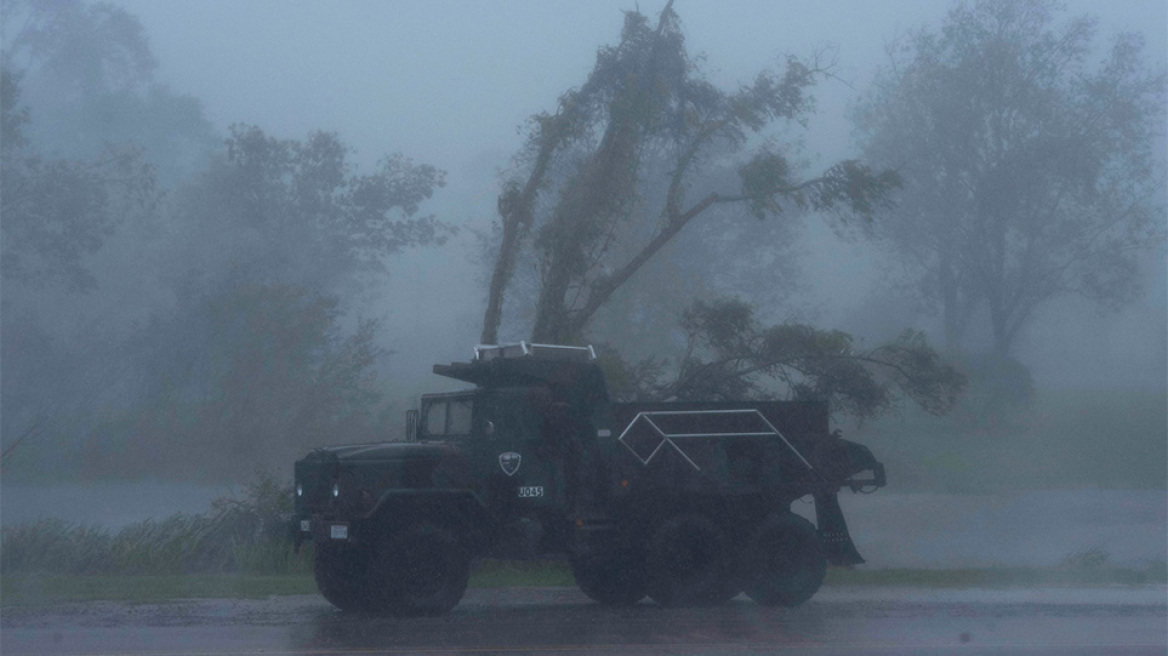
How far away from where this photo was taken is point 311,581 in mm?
15281

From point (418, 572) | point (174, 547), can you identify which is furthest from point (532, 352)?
point (174, 547)

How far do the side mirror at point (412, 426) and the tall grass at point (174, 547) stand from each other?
345 cm

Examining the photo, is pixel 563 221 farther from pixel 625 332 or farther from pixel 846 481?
pixel 625 332

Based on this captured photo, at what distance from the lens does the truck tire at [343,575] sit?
1222 cm

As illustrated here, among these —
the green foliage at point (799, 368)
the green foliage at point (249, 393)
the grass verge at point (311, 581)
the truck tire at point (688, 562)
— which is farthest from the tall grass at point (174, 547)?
the green foliage at point (249, 393)

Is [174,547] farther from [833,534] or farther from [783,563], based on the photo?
[833,534]

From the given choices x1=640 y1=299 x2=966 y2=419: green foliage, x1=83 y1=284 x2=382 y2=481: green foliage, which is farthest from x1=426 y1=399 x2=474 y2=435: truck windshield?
x1=83 y1=284 x2=382 y2=481: green foliage

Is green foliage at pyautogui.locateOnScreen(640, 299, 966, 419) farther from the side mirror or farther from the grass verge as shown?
the side mirror

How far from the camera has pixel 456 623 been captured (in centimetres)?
1160

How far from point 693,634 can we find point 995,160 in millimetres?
33723

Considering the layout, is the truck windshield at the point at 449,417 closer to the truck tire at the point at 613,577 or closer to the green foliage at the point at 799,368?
the truck tire at the point at 613,577

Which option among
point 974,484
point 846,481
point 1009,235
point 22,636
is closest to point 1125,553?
point 974,484

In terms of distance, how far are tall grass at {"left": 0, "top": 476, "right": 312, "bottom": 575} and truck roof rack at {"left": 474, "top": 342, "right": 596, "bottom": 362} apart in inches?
179

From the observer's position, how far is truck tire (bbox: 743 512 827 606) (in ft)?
43.0
